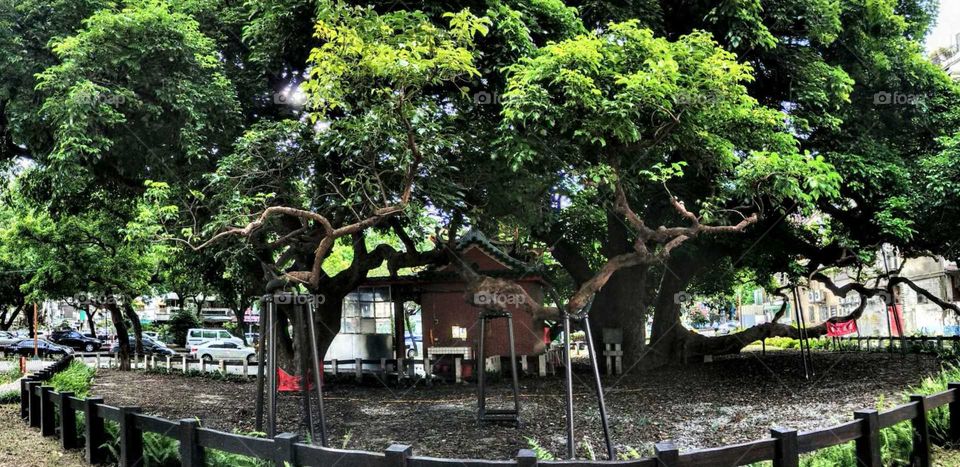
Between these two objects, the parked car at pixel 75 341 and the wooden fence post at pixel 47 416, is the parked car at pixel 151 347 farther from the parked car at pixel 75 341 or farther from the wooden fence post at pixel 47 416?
the wooden fence post at pixel 47 416

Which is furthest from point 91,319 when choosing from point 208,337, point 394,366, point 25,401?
point 25,401

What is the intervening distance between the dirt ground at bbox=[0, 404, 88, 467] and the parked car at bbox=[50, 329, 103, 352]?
4359 centimetres

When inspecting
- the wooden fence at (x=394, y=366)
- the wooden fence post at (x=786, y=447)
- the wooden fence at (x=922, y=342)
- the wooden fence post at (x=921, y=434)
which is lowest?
the wooden fence at (x=922, y=342)

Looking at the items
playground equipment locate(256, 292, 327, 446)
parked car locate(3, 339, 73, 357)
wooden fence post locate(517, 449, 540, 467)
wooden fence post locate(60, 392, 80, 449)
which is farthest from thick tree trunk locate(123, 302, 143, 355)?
wooden fence post locate(517, 449, 540, 467)

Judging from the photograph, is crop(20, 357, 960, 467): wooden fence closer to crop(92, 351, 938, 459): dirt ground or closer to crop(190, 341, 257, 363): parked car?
crop(92, 351, 938, 459): dirt ground

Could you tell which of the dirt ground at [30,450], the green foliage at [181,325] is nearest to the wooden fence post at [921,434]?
the dirt ground at [30,450]

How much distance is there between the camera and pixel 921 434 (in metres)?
6.90

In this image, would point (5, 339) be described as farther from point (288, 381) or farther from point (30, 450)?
point (30, 450)

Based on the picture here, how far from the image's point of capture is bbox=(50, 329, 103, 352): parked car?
49.2 m

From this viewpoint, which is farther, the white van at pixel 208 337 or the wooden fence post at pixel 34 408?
the white van at pixel 208 337

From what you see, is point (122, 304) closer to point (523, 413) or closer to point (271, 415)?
point (523, 413)

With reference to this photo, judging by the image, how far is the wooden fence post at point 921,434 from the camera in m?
6.85

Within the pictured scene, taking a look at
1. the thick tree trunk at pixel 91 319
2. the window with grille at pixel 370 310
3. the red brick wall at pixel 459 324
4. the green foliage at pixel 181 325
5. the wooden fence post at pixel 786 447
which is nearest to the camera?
the wooden fence post at pixel 786 447

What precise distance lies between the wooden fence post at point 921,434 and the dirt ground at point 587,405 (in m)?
3.62
